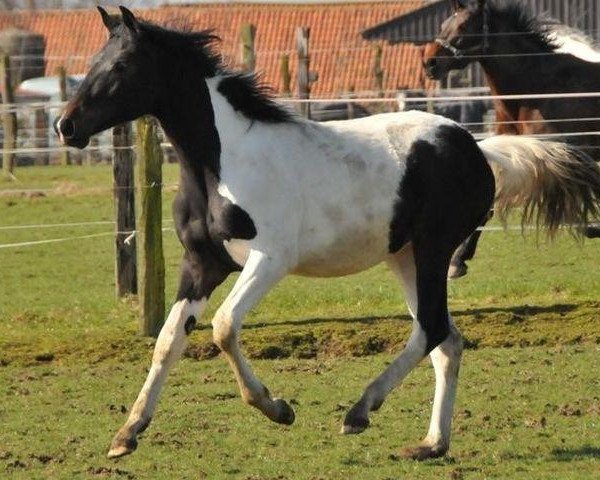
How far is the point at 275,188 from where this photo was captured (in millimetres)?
7895

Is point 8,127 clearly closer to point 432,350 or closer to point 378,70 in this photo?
point 378,70

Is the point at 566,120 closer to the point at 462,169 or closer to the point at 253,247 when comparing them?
the point at 462,169

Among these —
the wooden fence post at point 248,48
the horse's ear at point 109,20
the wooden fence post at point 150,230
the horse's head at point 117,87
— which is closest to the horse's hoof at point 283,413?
the horse's head at point 117,87

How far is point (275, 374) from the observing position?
10359 millimetres

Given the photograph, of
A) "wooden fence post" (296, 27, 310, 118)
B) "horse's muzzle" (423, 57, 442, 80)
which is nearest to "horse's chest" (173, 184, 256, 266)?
"horse's muzzle" (423, 57, 442, 80)

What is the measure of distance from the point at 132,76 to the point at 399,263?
168cm

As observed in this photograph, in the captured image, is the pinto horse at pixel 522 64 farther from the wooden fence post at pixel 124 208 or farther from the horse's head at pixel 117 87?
the horse's head at pixel 117 87

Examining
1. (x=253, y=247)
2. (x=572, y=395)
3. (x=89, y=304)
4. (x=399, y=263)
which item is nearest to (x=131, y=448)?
(x=253, y=247)

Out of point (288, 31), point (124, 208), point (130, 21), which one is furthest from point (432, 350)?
point (288, 31)

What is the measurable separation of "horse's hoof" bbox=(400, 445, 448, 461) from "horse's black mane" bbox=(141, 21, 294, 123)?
1.76m

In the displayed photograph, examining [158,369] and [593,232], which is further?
[593,232]

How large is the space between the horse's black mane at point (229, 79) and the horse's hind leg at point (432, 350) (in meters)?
1.00

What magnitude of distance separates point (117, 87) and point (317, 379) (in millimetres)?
2728

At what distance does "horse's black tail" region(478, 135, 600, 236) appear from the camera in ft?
28.8
